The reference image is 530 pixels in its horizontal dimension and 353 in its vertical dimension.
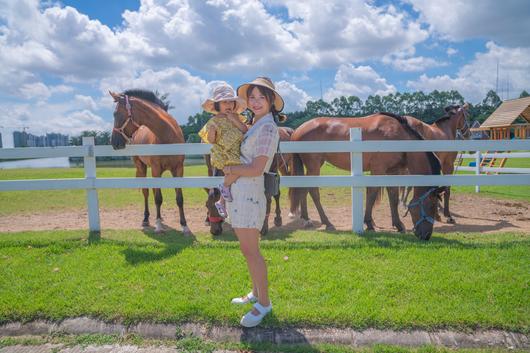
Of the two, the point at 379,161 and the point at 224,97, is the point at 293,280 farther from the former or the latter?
the point at 379,161

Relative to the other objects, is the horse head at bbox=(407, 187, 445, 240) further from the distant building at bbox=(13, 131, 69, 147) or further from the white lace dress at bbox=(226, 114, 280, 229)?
the distant building at bbox=(13, 131, 69, 147)

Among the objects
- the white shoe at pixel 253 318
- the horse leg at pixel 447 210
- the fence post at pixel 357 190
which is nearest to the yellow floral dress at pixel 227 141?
the white shoe at pixel 253 318

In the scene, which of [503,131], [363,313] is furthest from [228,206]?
[503,131]

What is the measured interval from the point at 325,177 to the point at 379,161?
1.38m

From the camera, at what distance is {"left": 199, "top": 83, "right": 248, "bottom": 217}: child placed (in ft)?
9.43

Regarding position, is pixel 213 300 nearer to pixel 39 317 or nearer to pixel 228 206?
pixel 228 206

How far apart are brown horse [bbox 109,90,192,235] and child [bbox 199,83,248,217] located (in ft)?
10.6

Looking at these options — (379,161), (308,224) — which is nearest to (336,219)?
(308,224)

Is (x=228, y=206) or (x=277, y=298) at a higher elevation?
(x=228, y=206)

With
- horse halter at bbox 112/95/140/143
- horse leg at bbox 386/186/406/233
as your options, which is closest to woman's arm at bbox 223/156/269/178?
horse halter at bbox 112/95/140/143

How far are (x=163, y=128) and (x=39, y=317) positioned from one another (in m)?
3.79

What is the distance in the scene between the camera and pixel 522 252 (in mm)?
4414

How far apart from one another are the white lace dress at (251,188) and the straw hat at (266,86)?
0.85ft

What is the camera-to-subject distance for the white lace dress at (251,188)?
2.75 metres
